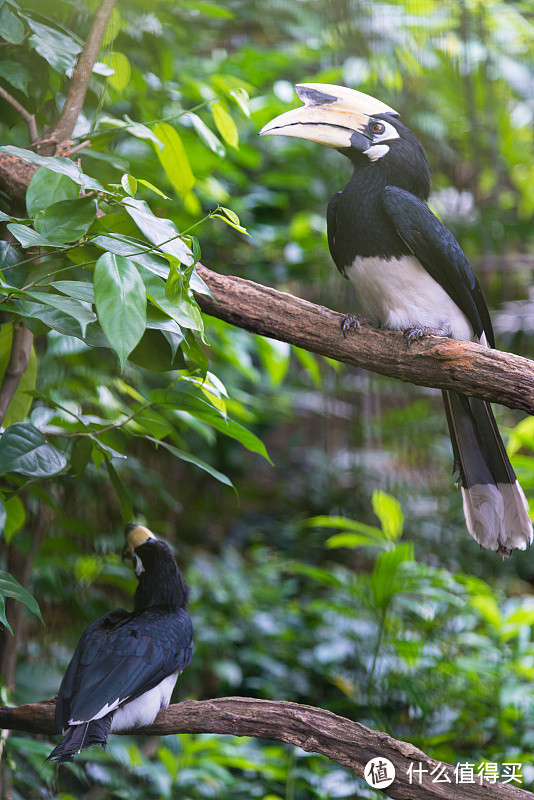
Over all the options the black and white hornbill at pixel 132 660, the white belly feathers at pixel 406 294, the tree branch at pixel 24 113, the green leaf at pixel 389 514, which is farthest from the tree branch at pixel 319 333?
the green leaf at pixel 389 514

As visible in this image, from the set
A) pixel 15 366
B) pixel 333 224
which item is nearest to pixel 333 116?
pixel 333 224

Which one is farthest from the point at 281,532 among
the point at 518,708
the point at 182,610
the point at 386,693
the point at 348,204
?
the point at 348,204

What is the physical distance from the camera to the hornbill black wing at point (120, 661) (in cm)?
94

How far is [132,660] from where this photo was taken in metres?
1.01

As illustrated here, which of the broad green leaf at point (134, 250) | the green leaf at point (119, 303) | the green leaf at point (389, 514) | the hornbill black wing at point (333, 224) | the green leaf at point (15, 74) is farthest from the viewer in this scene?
the green leaf at point (389, 514)

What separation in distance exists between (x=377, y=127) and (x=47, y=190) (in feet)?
2.05

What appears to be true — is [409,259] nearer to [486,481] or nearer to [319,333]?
[319,333]

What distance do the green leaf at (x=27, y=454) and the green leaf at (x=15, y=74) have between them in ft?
1.71

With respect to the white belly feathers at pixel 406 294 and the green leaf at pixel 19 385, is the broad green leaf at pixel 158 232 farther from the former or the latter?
the white belly feathers at pixel 406 294

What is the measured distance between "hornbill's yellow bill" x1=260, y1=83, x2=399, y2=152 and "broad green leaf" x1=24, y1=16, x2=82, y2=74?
31 cm

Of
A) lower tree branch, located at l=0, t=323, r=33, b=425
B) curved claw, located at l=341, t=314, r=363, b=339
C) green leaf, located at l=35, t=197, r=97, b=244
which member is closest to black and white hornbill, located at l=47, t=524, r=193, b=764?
lower tree branch, located at l=0, t=323, r=33, b=425

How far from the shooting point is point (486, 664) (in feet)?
5.25

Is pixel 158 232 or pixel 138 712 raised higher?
pixel 158 232

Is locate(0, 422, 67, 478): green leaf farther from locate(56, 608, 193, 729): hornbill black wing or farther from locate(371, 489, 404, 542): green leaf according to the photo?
locate(371, 489, 404, 542): green leaf
